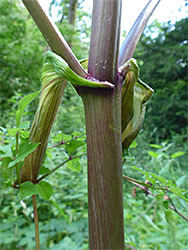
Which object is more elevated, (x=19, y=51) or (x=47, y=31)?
(x=19, y=51)

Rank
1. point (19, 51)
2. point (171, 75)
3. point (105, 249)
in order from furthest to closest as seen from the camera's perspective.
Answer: point (171, 75) → point (19, 51) → point (105, 249)

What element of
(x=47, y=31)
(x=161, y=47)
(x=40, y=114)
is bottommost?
(x=40, y=114)

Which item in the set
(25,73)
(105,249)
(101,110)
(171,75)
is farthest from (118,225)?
(171,75)

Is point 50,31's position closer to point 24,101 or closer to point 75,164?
point 24,101

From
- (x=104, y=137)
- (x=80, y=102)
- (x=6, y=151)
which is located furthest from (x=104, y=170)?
(x=80, y=102)

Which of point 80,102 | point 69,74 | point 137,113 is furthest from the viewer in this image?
point 80,102

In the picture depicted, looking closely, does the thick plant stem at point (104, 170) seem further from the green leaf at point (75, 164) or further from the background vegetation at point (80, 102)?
the background vegetation at point (80, 102)

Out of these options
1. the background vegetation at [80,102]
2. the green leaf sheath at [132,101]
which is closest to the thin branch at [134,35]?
the green leaf sheath at [132,101]

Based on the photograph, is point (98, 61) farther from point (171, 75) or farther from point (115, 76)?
point (171, 75)
